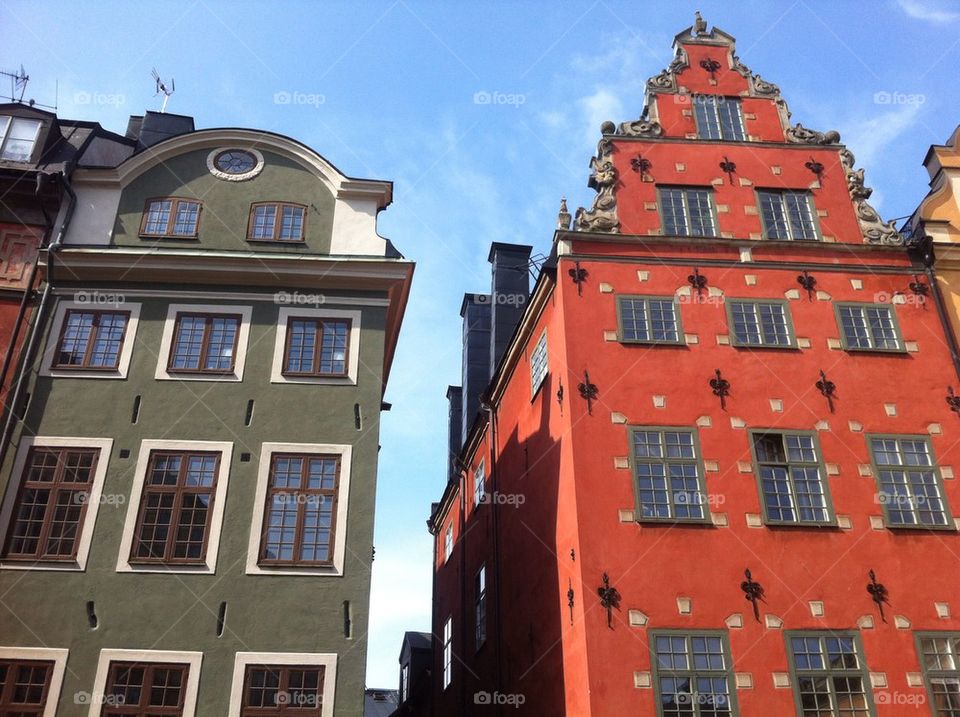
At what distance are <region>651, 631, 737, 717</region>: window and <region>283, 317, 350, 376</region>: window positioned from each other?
332 inches

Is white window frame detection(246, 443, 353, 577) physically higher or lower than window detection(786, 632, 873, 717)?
higher

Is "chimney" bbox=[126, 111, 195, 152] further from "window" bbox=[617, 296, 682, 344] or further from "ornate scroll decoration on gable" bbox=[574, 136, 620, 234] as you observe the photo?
"window" bbox=[617, 296, 682, 344]

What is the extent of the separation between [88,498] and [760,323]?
→ 47.4 ft

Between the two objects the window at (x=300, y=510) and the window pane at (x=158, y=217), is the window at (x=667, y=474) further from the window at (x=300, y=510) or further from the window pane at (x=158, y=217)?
the window pane at (x=158, y=217)

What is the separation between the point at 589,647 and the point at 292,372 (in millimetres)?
8138

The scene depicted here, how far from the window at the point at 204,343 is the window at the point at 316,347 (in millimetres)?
1194

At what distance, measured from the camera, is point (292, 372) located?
19.0 m

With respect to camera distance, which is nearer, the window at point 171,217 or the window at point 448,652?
the window at point 171,217

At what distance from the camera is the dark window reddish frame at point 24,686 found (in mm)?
15530

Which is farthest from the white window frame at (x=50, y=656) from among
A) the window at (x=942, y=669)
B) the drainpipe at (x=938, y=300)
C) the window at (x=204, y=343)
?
the drainpipe at (x=938, y=300)

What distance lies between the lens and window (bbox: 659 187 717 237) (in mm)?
21297

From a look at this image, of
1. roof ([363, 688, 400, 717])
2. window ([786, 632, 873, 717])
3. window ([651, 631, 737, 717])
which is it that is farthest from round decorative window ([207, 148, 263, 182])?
roof ([363, 688, 400, 717])

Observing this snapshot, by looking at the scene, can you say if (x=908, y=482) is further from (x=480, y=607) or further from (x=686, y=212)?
(x=480, y=607)

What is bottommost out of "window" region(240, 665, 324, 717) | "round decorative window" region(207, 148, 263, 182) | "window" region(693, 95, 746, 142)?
"window" region(240, 665, 324, 717)
